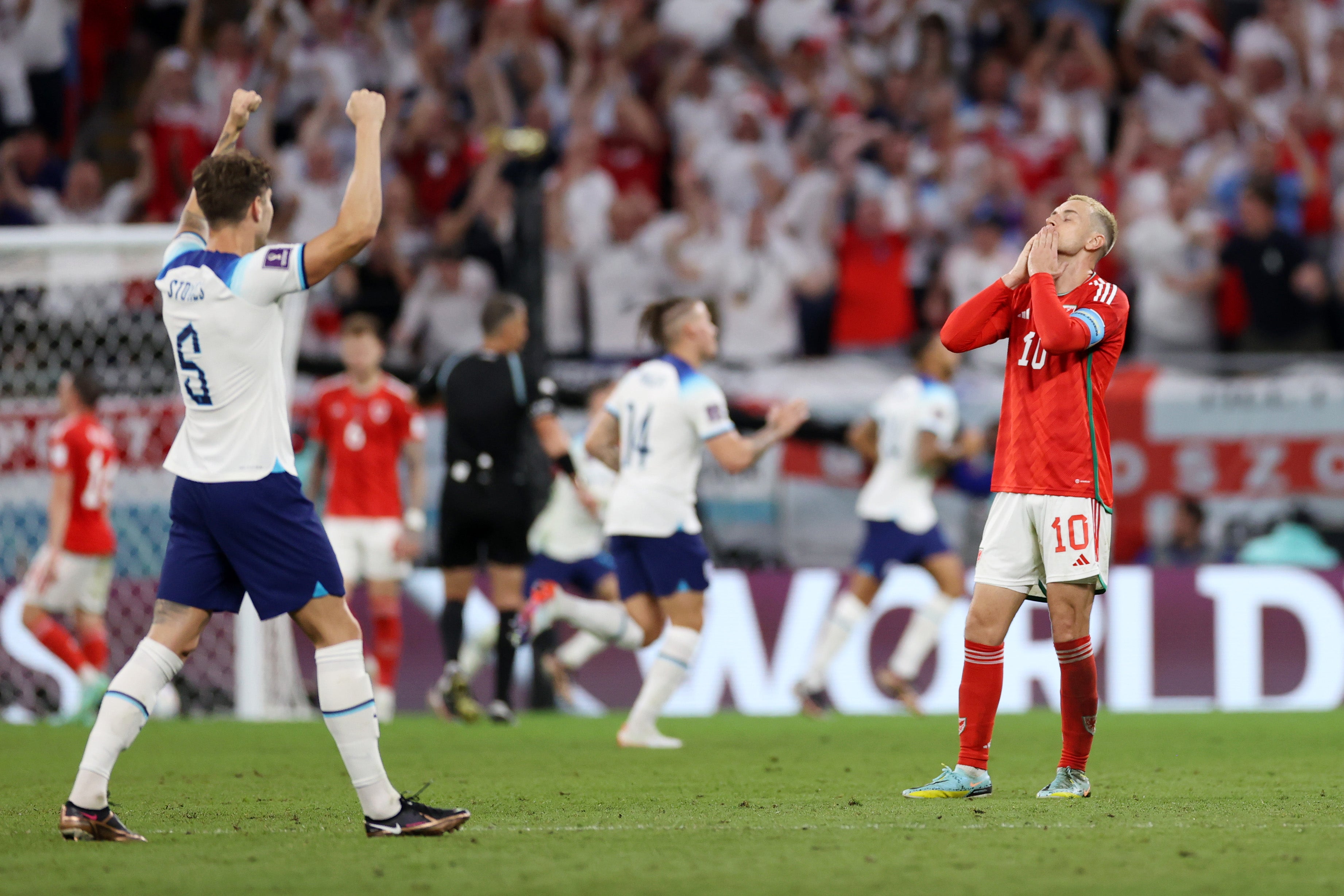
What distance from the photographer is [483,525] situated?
10.3 metres

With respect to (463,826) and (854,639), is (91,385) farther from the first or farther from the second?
(463,826)

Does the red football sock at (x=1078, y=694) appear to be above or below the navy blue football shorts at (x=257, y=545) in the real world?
below

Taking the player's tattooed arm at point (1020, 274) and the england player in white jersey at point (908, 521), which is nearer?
the player's tattooed arm at point (1020, 274)

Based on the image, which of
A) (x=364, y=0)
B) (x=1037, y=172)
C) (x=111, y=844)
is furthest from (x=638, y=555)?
(x=364, y=0)

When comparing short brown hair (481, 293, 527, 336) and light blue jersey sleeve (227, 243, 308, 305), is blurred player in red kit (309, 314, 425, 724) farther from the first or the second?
light blue jersey sleeve (227, 243, 308, 305)

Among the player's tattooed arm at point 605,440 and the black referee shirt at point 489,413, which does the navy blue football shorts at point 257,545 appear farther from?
Result: the black referee shirt at point 489,413

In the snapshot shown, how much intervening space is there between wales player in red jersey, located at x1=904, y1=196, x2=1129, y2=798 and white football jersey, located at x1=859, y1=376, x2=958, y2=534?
4982mm

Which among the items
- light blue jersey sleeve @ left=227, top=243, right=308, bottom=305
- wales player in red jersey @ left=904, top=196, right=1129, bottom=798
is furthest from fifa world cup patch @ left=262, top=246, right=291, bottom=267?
wales player in red jersey @ left=904, top=196, right=1129, bottom=798

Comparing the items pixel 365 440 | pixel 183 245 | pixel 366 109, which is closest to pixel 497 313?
pixel 365 440

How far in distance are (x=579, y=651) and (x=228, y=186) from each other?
6.75 metres

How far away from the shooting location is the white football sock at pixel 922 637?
36.4 feet

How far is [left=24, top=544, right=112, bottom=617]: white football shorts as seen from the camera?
11086mm

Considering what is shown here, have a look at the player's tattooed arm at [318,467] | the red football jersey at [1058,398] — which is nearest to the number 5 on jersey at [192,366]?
the red football jersey at [1058,398]

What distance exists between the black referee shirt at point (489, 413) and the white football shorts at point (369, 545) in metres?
1.08
